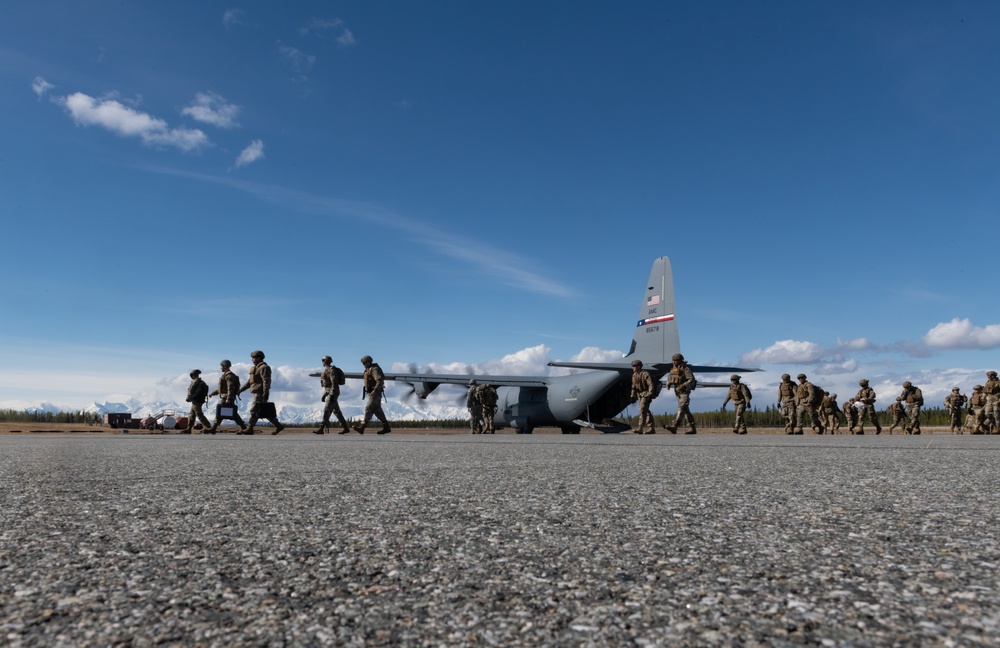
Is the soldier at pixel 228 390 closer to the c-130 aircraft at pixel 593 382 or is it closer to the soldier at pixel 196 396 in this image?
the soldier at pixel 196 396

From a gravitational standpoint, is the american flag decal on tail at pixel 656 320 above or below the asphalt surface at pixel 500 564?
above

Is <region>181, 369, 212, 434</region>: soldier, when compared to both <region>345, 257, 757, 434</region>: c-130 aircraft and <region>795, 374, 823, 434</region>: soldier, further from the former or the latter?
<region>795, 374, 823, 434</region>: soldier

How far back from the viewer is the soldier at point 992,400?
59.5 feet

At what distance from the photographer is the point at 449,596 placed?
5.86 feet

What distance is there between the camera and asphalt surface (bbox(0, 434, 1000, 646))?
156 cm

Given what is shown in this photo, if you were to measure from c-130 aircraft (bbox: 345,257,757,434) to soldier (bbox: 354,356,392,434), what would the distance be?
268 inches

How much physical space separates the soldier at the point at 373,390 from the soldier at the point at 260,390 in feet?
6.66

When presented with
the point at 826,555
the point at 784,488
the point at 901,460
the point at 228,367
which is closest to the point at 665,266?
the point at 228,367

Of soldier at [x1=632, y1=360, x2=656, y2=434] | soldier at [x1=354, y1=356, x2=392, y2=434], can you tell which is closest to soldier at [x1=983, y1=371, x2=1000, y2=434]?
soldier at [x1=632, y1=360, x2=656, y2=434]

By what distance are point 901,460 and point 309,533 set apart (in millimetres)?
5679

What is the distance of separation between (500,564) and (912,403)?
22.1m

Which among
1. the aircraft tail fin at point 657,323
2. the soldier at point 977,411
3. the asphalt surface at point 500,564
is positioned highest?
the aircraft tail fin at point 657,323

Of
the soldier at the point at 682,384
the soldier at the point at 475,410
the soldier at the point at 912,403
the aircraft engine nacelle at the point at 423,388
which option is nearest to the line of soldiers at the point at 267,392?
the soldier at the point at 475,410

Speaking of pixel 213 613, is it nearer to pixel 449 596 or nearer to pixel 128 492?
pixel 449 596
